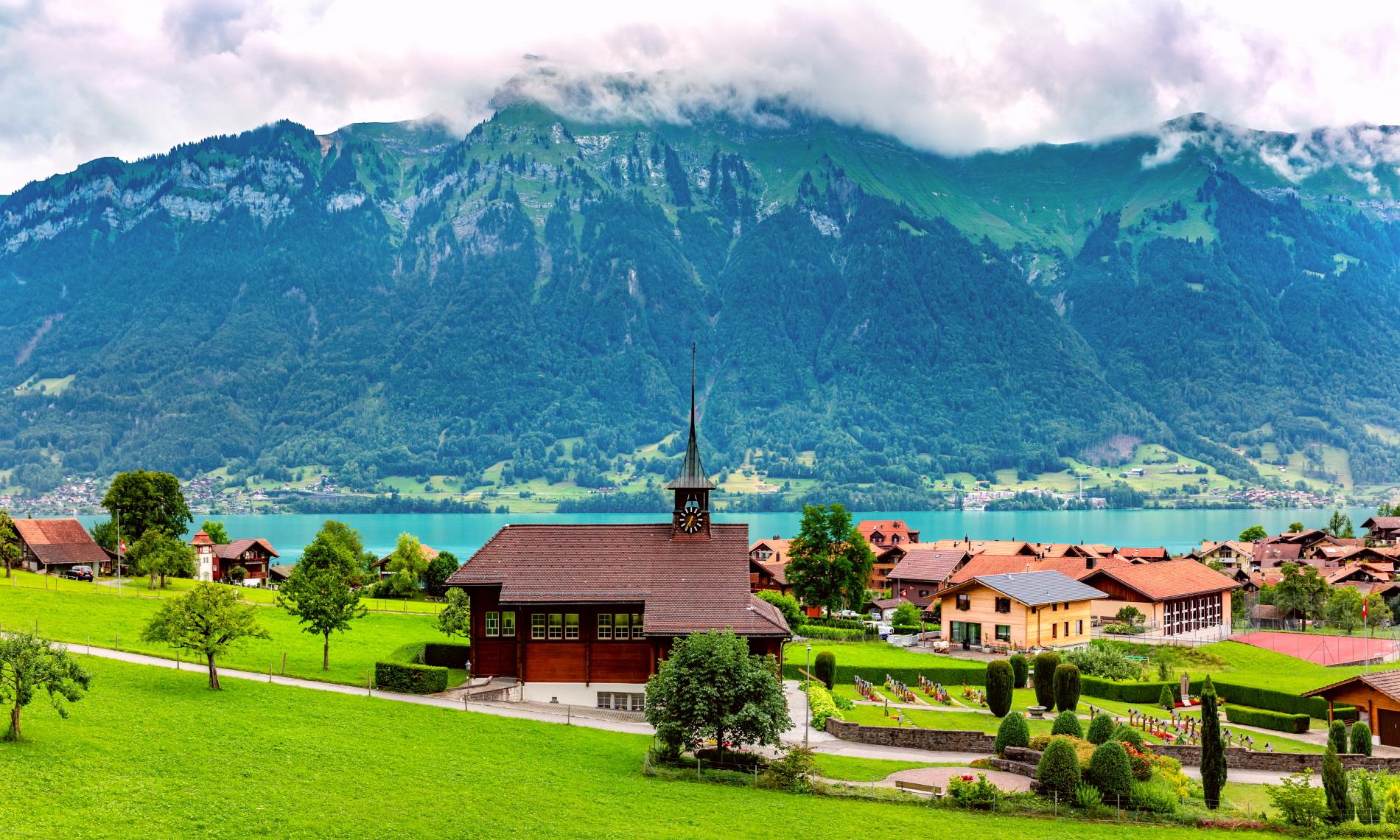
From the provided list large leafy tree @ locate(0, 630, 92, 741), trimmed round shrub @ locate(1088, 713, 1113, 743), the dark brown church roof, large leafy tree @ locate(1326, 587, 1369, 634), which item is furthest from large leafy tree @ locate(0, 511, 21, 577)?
large leafy tree @ locate(1326, 587, 1369, 634)

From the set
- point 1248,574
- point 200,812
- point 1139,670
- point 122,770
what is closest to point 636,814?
point 200,812

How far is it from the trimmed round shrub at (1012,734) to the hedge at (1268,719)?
14.3m

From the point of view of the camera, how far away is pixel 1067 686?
140 ft

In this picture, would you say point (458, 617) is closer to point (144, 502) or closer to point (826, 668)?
point (826, 668)

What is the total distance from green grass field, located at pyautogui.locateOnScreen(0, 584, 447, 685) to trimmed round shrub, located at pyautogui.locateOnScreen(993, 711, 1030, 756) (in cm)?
2258

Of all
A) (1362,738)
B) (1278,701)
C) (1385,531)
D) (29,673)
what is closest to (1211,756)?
(1362,738)

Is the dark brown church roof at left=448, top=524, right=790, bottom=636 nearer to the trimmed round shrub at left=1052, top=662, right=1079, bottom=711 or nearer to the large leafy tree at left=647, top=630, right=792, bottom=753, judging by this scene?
the large leafy tree at left=647, top=630, right=792, bottom=753

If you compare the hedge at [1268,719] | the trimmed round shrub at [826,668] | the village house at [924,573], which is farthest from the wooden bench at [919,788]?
the village house at [924,573]

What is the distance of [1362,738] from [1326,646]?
3289 centimetres

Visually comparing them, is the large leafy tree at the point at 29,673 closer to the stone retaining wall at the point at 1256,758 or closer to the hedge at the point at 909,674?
the hedge at the point at 909,674

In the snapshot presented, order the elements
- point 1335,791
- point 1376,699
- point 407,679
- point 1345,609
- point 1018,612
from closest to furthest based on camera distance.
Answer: point 1335,791
point 407,679
point 1376,699
point 1018,612
point 1345,609

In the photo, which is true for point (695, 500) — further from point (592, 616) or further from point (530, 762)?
point (530, 762)

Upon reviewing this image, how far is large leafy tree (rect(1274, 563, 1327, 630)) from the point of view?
78438 millimetres

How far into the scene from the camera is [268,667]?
42688 millimetres
